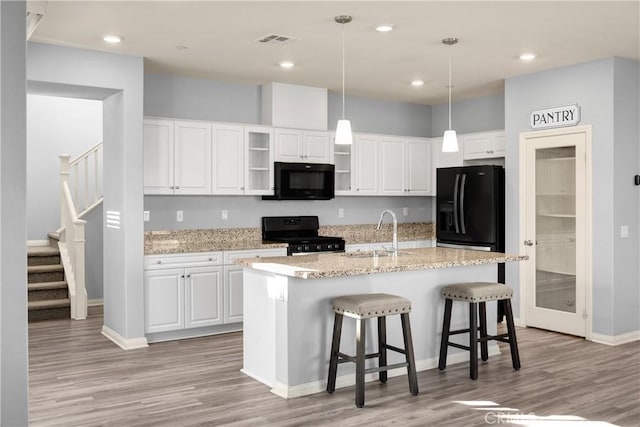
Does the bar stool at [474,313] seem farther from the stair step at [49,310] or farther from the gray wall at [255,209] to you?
the stair step at [49,310]

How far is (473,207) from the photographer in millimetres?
6633

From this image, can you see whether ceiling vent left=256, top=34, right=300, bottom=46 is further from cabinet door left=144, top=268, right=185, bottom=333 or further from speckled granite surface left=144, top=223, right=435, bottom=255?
cabinet door left=144, top=268, right=185, bottom=333

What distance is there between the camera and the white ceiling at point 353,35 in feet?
13.5

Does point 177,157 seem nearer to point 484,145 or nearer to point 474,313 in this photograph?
point 474,313

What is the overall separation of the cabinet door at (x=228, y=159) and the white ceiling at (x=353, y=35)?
60 cm

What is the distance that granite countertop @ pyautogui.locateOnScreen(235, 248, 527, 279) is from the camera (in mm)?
3879

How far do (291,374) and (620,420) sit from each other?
6.75 feet

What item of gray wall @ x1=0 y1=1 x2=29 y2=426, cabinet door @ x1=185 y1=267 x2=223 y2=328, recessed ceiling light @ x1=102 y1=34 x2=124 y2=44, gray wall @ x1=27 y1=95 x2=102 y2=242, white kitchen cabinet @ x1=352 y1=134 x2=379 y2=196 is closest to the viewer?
gray wall @ x1=0 y1=1 x2=29 y2=426

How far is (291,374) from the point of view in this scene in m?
4.06

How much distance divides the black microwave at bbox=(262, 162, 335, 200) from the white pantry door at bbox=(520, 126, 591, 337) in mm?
2127

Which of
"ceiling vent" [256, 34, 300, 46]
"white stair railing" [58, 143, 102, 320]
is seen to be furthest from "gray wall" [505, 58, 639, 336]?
"white stair railing" [58, 143, 102, 320]

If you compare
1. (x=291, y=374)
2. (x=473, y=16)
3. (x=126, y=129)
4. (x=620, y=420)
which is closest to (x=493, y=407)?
(x=620, y=420)

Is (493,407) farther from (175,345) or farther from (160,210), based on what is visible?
(160,210)

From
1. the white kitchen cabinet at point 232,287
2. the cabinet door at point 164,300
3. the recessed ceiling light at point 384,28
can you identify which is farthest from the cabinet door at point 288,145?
the recessed ceiling light at point 384,28
